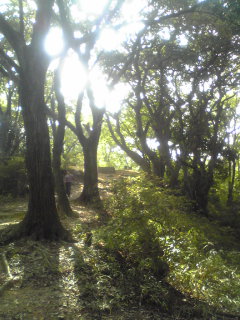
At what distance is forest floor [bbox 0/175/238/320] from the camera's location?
4.39m

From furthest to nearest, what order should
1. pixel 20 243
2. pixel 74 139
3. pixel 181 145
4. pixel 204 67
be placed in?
pixel 74 139
pixel 181 145
pixel 204 67
pixel 20 243

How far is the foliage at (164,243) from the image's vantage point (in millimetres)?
4809

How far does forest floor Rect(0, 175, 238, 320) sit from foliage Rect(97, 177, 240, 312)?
40 cm

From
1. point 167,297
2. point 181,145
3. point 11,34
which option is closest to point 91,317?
point 167,297

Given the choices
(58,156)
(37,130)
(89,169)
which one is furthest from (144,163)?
(37,130)

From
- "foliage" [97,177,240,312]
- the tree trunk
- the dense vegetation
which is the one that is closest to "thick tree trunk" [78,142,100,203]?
the dense vegetation

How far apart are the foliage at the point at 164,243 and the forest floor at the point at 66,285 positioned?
15.8 inches

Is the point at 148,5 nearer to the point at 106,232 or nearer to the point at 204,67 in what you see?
the point at 204,67

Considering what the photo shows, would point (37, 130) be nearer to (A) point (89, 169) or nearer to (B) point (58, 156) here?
(B) point (58, 156)

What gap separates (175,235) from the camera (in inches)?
222

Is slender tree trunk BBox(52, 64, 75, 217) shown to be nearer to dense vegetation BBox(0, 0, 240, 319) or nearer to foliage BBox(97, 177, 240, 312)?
dense vegetation BBox(0, 0, 240, 319)

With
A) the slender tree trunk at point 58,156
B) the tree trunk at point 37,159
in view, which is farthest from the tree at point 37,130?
the slender tree trunk at point 58,156

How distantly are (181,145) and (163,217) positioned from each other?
11.4 m

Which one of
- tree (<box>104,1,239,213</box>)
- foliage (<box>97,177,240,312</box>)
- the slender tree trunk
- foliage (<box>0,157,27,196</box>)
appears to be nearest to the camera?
foliage (<box>97,177,240,312</box>)
